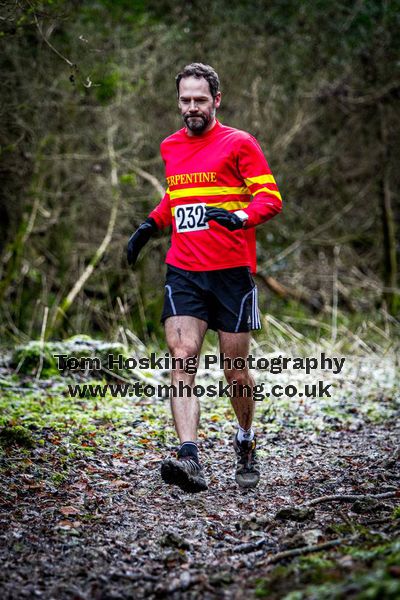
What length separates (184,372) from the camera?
4.20 m

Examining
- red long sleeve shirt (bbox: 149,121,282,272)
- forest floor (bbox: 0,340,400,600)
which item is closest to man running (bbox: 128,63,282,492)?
red long sleeve shirt (bbox: 149,121,282,272)

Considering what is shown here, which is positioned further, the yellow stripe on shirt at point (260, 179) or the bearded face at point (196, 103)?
the bearded face at point (196, 103)

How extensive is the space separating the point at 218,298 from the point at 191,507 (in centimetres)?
122

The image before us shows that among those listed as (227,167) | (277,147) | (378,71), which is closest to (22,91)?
(277,147)

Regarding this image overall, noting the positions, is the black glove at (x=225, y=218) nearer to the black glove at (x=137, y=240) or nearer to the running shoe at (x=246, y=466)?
the black glove at (x=137, y=240)

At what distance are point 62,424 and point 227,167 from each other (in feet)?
7.97

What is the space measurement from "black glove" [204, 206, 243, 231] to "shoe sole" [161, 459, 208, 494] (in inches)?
53.6

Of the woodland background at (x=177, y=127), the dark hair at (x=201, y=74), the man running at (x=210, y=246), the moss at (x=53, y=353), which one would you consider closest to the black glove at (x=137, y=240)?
the man running at (x=210, y=246)

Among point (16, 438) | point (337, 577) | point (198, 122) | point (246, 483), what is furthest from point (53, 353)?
point (337, 577)

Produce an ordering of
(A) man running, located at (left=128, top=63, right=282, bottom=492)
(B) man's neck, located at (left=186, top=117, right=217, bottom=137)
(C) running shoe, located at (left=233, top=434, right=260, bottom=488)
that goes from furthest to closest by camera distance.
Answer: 1. (B) man's neck, located at (left=186, top=117, right=217, bottom=137)
2. (C) running shoe, located at (left=233, top=434, right=260, bottom=488)
3. (A) man running, located at (left=128, top=63, right=282, bottom=492)

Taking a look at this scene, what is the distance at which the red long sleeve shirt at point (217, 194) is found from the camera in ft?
14.0

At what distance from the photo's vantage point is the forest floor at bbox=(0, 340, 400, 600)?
8.87 feet

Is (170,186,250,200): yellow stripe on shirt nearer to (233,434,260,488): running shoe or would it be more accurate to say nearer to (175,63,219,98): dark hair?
(175,63,219,98): dark hair

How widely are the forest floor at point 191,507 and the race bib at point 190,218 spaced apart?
157cm
